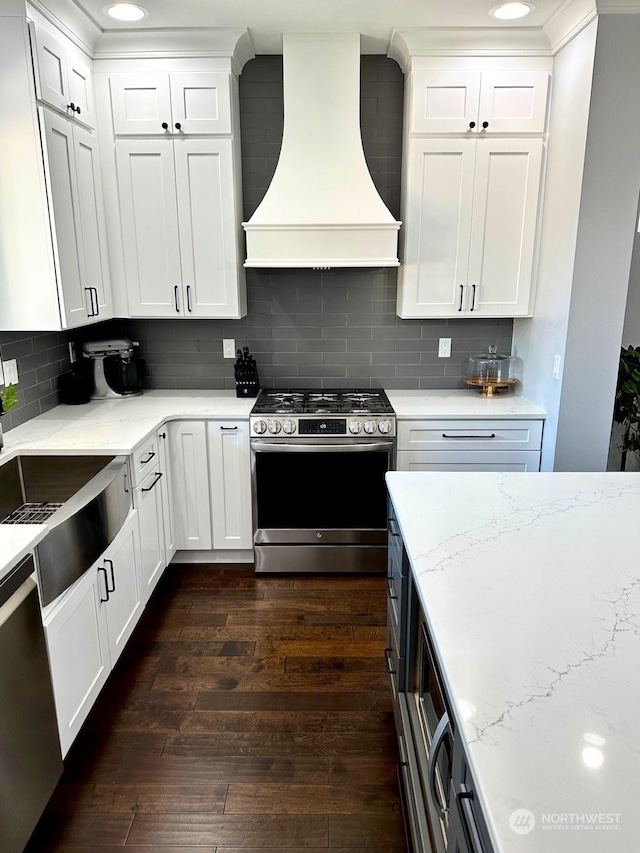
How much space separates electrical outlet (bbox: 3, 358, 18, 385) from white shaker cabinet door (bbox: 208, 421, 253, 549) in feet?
3.13

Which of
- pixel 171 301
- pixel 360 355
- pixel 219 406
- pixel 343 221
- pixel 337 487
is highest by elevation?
pixel 343 221

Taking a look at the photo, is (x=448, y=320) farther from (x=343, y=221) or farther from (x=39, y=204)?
(x=39, y=204)

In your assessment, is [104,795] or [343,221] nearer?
[104,795]

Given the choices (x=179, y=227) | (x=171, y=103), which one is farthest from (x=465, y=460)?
(x=171, y=103)

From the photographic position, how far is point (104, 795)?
1899 millimetres

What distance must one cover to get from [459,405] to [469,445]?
0.25 meters

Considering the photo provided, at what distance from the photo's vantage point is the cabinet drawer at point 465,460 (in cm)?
316

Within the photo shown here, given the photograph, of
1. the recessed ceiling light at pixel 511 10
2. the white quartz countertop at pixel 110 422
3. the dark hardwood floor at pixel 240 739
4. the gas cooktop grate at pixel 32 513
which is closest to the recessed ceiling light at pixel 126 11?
the recessed ceiling light at pixel 511 10

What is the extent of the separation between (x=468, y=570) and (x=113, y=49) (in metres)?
3.05

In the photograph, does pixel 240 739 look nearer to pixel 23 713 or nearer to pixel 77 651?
pixel 77 651

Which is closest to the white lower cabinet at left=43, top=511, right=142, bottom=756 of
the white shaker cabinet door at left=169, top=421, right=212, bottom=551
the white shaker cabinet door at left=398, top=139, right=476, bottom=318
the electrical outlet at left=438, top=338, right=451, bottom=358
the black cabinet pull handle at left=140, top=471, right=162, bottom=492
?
the black cabinet pull handle at left=140, top=471, right=162, bottom=492

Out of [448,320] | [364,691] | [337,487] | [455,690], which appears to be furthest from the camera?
[448,320]

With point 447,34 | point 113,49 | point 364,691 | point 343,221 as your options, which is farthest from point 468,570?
point 113,49

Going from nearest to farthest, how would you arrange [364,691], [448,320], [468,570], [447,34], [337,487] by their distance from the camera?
[468,570], [364,691], [447,34], [337,487], [448,320]
